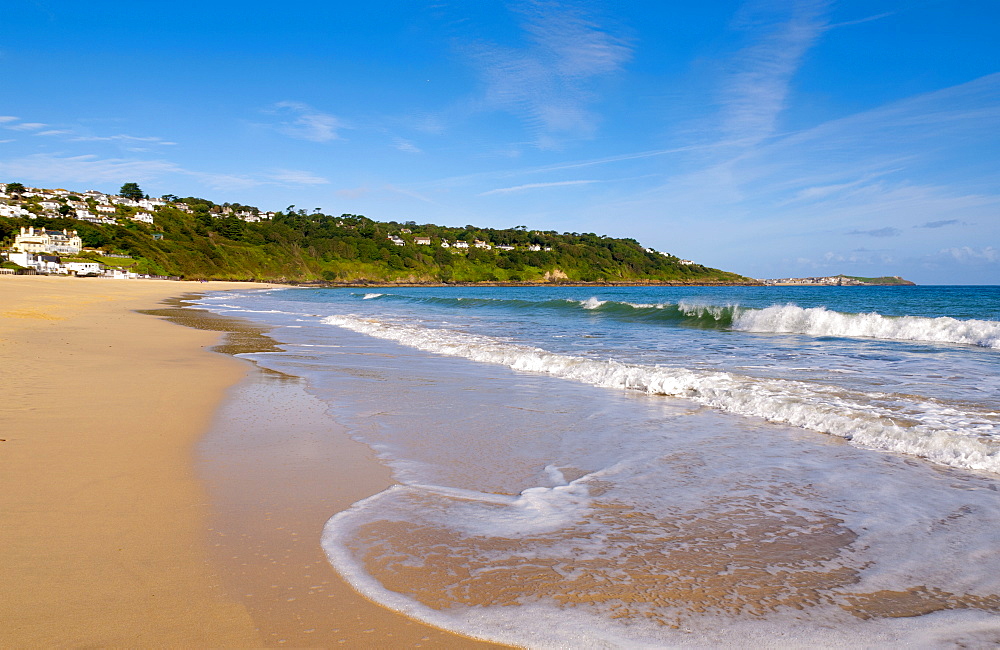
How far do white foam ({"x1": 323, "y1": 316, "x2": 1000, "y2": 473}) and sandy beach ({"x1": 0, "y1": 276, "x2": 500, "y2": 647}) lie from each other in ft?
14.7

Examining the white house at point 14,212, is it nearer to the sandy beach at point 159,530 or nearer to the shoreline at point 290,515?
the sandy beach at point 159,530

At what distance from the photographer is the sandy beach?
7.50 ft

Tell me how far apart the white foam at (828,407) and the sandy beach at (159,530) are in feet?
14.7

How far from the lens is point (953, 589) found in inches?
107

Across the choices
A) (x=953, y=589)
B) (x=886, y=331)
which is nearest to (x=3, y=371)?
(x=953, y=589)

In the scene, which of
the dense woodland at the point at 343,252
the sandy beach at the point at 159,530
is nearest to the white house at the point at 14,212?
the dense woodland at the point at 343,252

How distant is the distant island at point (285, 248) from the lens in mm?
91500

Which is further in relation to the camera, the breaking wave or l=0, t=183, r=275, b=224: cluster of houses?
l=0, t=183, r=275, b=224: cluster of houses

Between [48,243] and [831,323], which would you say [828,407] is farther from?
[48,243]

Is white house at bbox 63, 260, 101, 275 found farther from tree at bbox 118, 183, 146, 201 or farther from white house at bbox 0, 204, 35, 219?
tree at bbox 118, 183, 146, 201

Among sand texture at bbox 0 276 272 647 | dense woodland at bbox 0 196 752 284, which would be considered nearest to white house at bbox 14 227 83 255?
dense woodland at bbox 0 196 752 284

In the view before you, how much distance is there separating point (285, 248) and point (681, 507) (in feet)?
439

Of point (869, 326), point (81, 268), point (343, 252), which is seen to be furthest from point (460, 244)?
point (869, 326)

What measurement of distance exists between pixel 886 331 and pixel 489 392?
49.3ft
